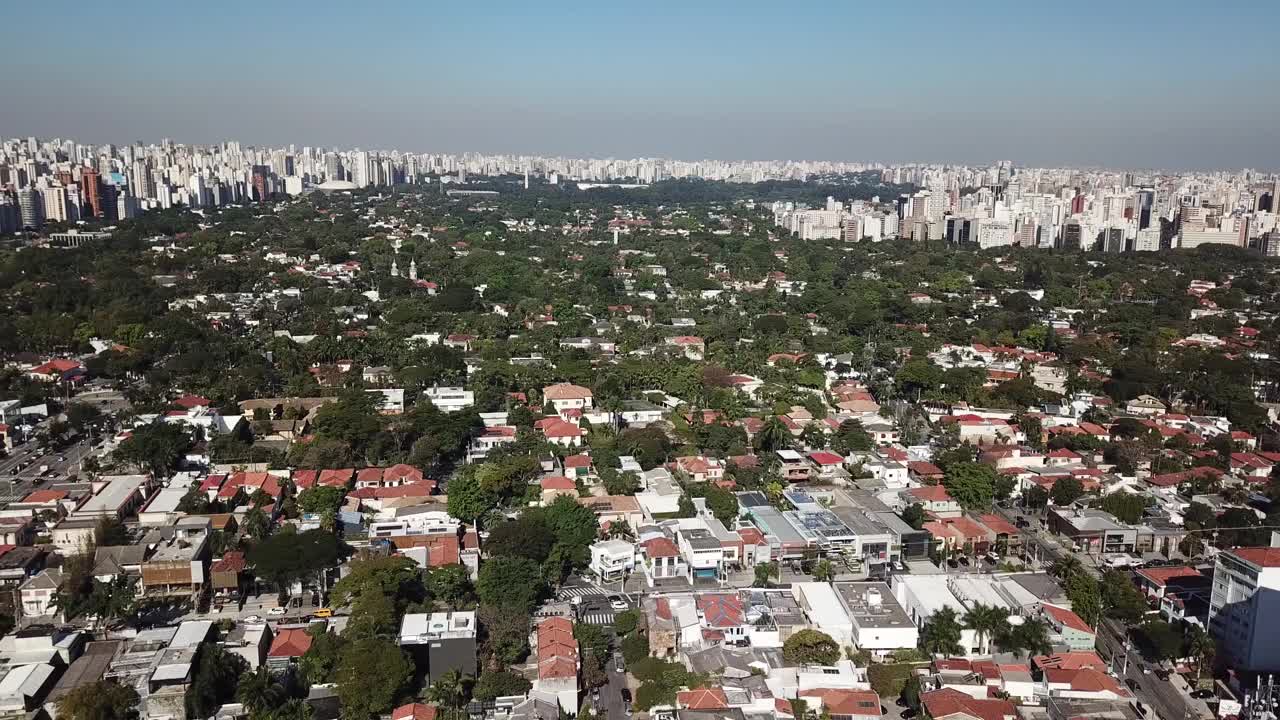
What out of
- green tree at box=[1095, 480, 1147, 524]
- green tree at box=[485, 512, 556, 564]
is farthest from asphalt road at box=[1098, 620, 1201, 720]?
green tree at box=[485, 512, 556, 564]

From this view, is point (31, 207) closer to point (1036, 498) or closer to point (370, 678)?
point (370, 678)

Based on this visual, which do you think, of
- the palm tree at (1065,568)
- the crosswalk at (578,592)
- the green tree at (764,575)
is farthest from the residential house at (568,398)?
the palm tree at (1065,568)

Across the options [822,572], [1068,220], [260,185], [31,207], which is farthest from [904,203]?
[822,572]

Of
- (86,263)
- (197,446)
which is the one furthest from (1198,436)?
(86,263)

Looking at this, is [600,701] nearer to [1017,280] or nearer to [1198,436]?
[1198,436]

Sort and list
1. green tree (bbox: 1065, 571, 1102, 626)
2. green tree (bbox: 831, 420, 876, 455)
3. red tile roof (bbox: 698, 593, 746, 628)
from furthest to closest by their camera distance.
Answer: green tree (bbox: 831, 420, 876, 455) < green tree (bbox: 1065, 571, 1102, 626) < red tile roof (bbox: 698, 593, 746, 628)

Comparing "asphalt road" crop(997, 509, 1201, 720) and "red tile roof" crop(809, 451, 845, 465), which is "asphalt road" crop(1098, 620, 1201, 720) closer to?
"asphalt road" crop(997, 509, 1201, 720)

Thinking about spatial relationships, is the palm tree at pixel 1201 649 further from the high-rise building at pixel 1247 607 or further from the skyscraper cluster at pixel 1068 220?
the skyscraper cluster at pixel 1068 220
